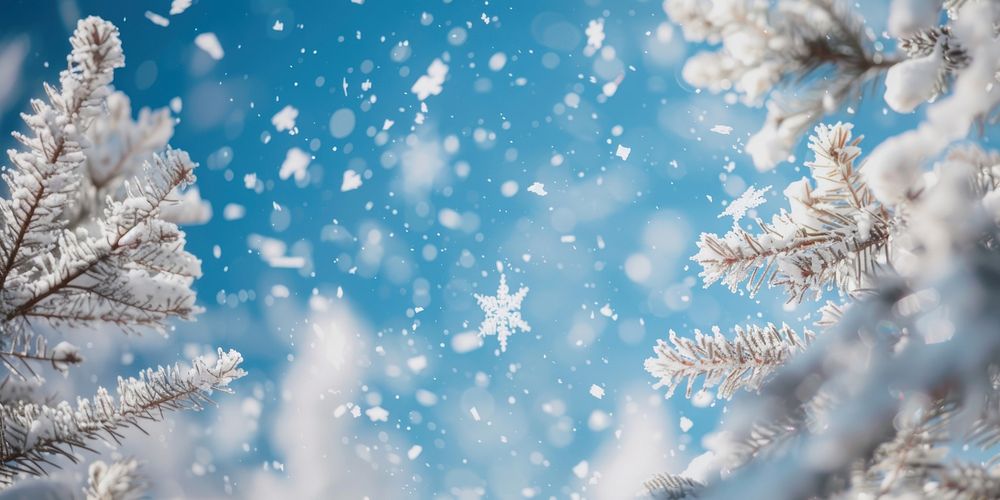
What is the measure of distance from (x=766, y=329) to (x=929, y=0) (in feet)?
4.50

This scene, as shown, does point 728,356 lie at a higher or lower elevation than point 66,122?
lower

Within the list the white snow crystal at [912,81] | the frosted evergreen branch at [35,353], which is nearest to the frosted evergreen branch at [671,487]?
the white snow crystal at [912,81]

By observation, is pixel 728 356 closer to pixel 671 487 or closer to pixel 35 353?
pixel 671 487

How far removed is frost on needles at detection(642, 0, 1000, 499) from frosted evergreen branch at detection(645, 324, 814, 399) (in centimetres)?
64

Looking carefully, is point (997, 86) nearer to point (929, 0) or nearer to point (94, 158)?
point (929, 0)

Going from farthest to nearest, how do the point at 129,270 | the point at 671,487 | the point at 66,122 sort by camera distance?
the point at 129,270, the point at 66,122, the point at 671,487

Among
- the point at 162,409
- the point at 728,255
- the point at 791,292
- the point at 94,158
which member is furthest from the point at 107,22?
the point at 791,292

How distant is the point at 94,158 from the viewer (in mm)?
1462

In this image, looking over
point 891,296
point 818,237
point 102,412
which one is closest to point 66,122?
point 102,412

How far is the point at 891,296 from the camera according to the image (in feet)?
4.04

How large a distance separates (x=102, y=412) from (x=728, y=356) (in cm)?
253

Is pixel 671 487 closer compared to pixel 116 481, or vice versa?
pixel 671 487

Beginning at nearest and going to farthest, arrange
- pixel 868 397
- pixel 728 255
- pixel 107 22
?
pixel 868 397 → pixel 107 22 → pixel 728 255

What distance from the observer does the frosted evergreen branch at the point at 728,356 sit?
2260mm
